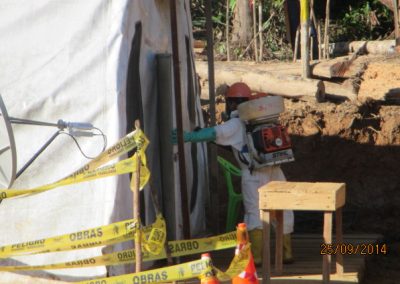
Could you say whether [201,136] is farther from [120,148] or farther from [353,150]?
[353,150]

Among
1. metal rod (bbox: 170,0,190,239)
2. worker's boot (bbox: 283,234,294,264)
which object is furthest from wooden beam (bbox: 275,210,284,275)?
metal rod (bbox: 170,0,190,239)

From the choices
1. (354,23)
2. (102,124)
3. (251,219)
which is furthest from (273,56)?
(102,124)

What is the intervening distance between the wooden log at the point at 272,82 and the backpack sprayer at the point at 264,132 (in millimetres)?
4395

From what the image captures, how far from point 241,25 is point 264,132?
31.8 ft

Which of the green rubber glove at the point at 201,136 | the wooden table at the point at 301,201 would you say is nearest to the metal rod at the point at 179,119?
the green rubber glove at the point at 201,136

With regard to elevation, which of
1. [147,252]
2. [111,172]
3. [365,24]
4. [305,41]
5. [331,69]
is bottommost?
[147,252]

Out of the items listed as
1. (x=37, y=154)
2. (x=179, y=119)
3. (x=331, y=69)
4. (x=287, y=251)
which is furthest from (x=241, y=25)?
(x=37, y=154)

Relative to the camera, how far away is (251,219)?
29.6 feet

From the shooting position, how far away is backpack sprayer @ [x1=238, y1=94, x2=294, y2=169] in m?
8.83

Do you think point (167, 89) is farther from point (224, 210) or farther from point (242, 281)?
point (224, 210)

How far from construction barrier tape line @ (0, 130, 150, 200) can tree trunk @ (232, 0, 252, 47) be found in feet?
35.3

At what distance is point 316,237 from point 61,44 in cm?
372

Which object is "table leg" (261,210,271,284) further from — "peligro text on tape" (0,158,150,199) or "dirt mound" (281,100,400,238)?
"dirt mound" (281,100,400,238)

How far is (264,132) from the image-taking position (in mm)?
8852
